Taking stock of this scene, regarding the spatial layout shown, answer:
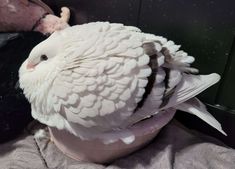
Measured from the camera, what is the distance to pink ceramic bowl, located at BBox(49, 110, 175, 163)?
0.89m

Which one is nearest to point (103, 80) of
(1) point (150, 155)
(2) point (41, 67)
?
(2) point (41, 67)

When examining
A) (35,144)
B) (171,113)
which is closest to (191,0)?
(171,113)

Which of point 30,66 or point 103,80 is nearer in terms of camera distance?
point 103,80

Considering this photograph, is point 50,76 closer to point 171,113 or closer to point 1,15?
point 171,113

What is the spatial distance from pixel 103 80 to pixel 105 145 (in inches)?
6.6

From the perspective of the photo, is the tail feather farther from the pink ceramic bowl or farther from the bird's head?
the bird's head

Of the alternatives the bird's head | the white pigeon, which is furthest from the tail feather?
the bird's head

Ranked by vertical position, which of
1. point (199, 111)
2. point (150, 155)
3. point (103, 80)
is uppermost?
point (103, 80)

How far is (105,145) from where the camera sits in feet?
2.92

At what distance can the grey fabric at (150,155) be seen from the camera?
940 mm

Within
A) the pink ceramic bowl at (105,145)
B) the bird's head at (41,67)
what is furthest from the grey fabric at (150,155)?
the bird's head at (41,67)

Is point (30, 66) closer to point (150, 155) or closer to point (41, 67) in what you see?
point (41, 67)

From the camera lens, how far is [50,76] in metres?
0.85

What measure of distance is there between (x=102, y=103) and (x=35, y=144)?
11.3 inches
